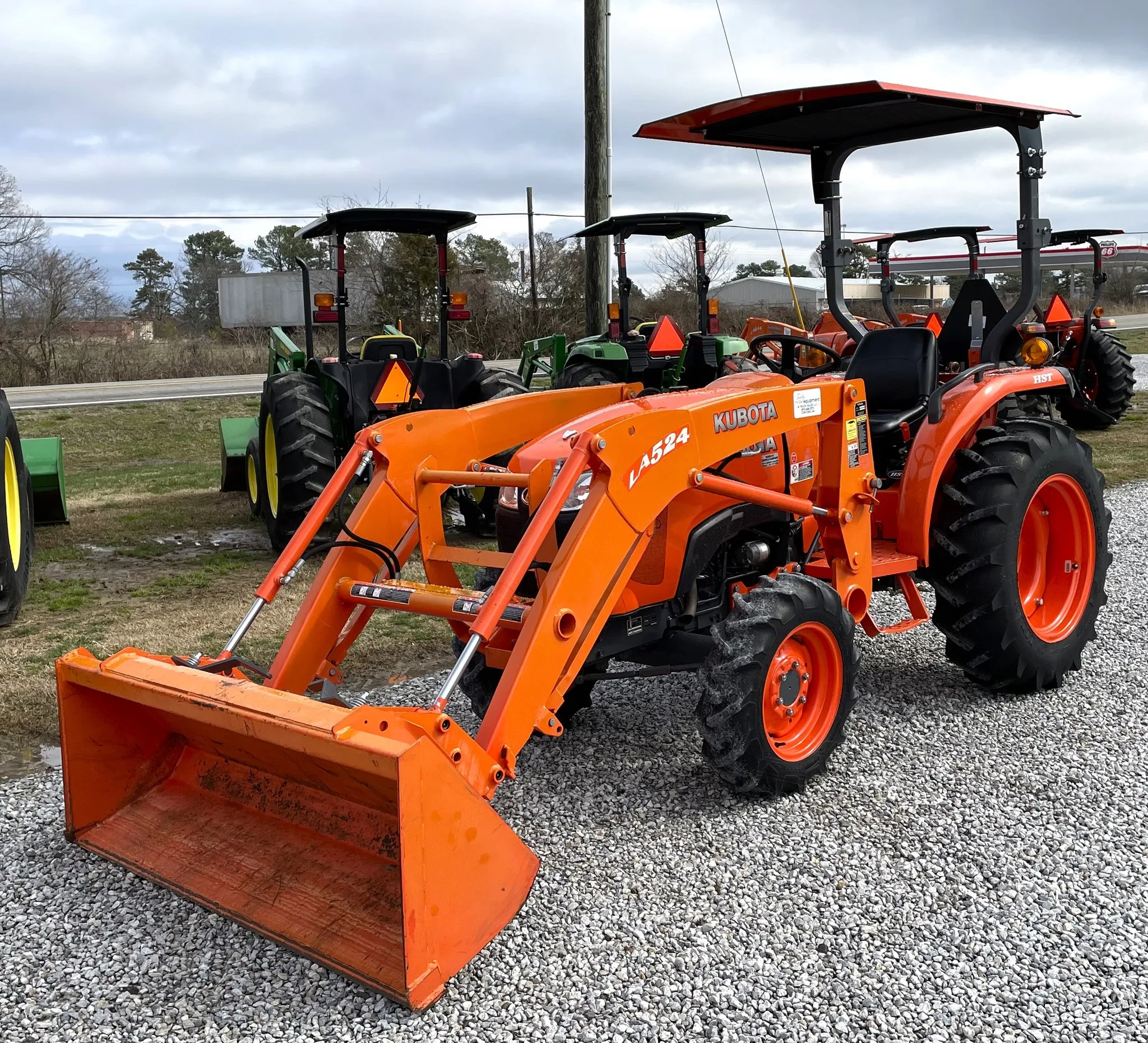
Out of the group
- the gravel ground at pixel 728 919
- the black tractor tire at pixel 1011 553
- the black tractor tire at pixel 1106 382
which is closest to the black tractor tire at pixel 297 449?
the gravel ground at pixel 728 919

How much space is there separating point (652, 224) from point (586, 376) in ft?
4.99

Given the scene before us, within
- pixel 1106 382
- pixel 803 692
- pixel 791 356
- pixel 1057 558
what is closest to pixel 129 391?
pixel 1106 382

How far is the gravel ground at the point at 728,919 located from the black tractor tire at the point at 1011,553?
0.33 m

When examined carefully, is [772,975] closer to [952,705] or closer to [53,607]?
[952,705]

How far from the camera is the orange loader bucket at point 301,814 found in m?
2.59

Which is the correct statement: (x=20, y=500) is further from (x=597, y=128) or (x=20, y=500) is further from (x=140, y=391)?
(x=140, y=391)

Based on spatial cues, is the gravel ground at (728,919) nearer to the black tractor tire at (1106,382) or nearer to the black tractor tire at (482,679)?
the black tractor tire at (482,679)

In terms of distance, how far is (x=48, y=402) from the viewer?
629 inches

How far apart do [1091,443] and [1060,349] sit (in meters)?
1.20

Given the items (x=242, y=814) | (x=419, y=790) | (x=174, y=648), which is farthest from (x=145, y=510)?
(x=419, y=790)

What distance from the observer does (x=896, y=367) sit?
15.3ft

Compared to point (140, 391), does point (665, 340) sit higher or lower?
higher

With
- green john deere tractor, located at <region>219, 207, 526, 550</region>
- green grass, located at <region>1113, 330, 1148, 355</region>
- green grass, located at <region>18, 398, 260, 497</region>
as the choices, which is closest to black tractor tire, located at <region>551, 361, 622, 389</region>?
green john deere tractor, located at <region>219, 207, 526, 550</region>

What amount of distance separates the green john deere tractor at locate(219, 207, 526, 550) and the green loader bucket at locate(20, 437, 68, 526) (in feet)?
4.40
